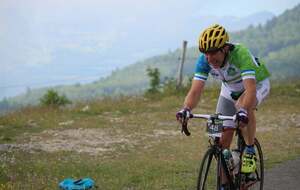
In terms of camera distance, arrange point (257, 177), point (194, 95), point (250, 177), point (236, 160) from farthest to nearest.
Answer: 1. point (257, 177)
2. point (250, 177)
3. point (236, 160)
4. point (194, 95)

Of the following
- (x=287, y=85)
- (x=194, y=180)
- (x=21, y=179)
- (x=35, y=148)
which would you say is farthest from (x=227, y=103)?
(x=287, y=85)

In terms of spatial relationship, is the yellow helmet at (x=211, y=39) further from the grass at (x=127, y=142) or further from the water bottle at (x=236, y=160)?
the grass at (x=127, y=142)

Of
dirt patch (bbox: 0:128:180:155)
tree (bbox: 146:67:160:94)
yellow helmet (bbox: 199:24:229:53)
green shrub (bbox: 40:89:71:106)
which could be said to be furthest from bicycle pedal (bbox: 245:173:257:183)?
tree (bbox: 146:67:160:94)

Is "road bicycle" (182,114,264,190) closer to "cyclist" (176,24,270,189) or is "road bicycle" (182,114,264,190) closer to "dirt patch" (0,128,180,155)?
"cyclist" (176,24,270,189)

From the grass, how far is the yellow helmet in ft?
10.5

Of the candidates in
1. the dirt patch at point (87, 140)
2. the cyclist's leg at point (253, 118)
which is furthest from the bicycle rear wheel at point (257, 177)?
the dirt patch at point (87, 140)

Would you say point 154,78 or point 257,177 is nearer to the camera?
point 257,177

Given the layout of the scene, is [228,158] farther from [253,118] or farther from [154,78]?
[154,78]

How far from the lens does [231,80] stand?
6293 mm

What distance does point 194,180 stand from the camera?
870 cm

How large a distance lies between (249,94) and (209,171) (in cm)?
95

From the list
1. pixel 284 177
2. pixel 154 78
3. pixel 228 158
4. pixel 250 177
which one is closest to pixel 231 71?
pixel 228 158

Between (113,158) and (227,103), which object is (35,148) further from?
(227,103)

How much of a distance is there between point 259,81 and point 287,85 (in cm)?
1602
